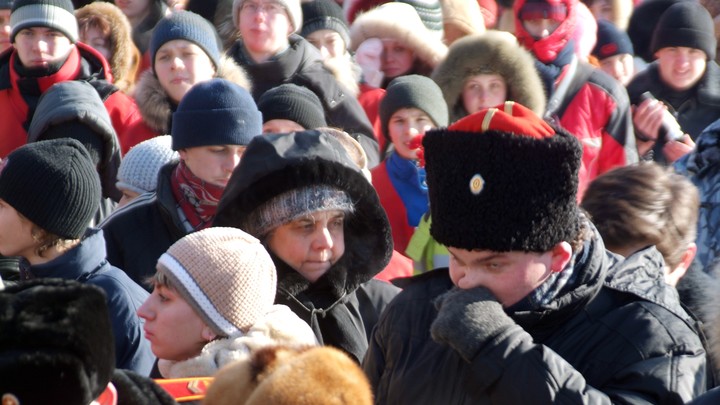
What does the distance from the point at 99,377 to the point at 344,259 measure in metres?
2.12

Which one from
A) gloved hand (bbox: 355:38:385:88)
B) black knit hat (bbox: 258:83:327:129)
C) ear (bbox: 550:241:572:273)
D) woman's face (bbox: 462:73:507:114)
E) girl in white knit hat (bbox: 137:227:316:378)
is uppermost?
ear (bbox: 550:241:572:273)

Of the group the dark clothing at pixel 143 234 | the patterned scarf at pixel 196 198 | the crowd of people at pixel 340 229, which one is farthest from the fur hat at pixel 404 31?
the dark clothing at pixel 143 234

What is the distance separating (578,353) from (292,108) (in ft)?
9.84

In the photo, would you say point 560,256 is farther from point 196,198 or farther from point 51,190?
point 196,198

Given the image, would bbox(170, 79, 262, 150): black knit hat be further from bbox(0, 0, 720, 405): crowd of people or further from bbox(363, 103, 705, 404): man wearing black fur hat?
bbox(363, 103, 705, 404): man wearing black fur hat

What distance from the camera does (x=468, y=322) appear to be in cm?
322

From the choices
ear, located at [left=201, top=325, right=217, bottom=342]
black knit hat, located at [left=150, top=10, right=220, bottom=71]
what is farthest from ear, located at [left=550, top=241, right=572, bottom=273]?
black knit hat, located at [left=150, top=10, right=220, bottom=71]

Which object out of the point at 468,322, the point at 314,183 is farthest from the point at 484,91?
the point at 468,322

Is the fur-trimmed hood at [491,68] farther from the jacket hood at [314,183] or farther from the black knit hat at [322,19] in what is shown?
the jacket hood at [314,183]

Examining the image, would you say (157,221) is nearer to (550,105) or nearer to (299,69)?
(299,69)

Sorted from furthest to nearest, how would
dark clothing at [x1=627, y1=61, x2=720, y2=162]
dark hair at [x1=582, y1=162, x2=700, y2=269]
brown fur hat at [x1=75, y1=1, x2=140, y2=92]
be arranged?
dark clothing at [x1=627, y1=61, x2=720, y2=162]
brown fur hat at [x1=75, y1=1, x2=140, y2=92]
dark hair at [x1=582, y1=162, x2=700, y2=269]

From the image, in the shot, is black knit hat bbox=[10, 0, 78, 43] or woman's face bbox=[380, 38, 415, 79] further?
woman's face bbox=[380, 38, 415, 79]

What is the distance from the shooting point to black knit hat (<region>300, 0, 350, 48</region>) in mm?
8234

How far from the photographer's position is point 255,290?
372cm
